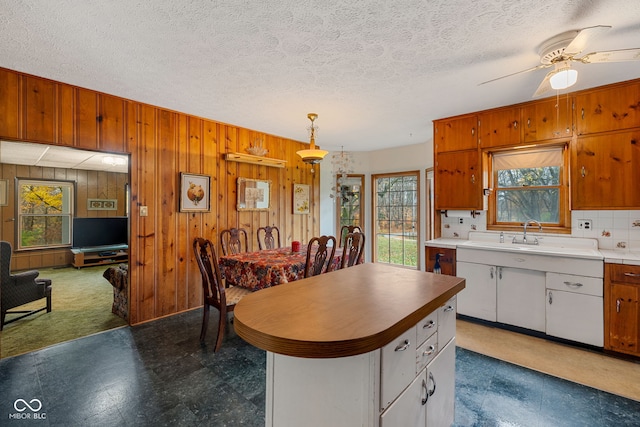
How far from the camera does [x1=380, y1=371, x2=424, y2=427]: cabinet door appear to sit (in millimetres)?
1009

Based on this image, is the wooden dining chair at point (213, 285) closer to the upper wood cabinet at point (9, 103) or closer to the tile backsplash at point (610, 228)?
the upper wood cabinet at point (9, 103)

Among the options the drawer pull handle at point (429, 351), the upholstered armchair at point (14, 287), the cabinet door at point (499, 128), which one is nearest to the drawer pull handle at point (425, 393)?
the drawer pull handle at point (429, 351)

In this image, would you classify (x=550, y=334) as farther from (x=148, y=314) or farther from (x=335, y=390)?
A: (x=148, y=314)

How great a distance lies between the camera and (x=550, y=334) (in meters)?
2.78

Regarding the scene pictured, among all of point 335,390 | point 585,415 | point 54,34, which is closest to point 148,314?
point 54,34

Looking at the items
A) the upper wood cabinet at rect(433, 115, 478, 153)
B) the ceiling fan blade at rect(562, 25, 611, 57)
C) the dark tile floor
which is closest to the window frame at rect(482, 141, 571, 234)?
the upper wood cabinet at rect(433, 115, 478, 153)

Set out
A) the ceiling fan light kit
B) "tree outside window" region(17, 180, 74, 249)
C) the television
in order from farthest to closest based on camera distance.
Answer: the television → "tree outside window" region(17, 180, 74, 249) → the ceiling fan light kit

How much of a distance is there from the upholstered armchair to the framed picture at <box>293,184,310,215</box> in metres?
3.50

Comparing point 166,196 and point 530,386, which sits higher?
point 166,196

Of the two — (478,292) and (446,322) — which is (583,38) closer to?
(446,322)

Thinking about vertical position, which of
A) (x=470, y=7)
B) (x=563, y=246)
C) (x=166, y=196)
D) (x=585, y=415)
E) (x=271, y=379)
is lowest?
(x=585, y=415)

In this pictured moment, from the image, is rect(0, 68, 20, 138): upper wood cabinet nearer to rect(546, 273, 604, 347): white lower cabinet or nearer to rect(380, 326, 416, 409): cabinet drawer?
rect(380, 326, 416, 409): cabinet drawer

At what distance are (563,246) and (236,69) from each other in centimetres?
382

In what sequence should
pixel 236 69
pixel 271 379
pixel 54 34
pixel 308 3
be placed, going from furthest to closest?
pixel 236 69, pixel 54 34, pixel 308 3, pixel 271 379
